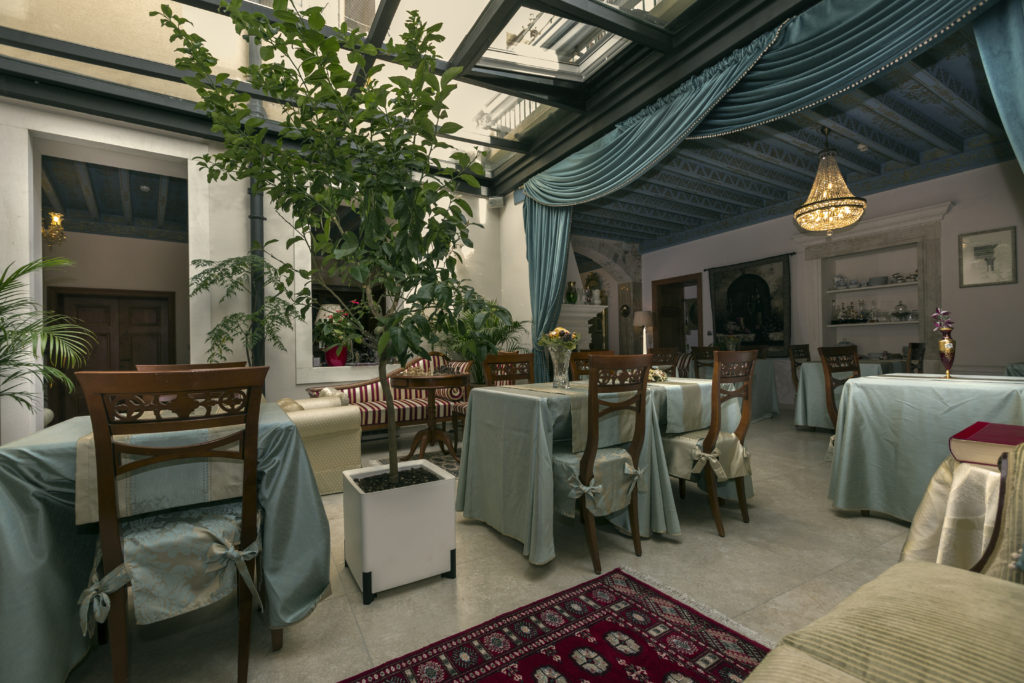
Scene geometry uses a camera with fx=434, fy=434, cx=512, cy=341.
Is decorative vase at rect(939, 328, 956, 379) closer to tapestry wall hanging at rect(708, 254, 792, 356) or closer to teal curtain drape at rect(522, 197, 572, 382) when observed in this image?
teal curtain drape at rect(522, 197, 572, 382)

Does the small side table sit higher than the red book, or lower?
lower

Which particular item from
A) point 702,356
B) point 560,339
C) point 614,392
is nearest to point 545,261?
point 560,339

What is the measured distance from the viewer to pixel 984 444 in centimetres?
114

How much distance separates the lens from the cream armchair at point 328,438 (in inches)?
120

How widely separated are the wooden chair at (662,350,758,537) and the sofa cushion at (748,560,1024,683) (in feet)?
5.12

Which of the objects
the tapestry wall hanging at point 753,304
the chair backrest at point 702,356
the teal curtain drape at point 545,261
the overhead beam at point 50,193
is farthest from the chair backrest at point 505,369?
the overhead beam at point 50,193

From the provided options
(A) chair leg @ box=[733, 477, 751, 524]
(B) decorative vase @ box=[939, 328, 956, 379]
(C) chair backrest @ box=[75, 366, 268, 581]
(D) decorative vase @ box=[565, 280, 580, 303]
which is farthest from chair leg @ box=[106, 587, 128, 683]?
(D) decorative vase @ box=[565, 280, 580, 303]

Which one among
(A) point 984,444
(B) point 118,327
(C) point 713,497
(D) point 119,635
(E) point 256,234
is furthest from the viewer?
(B) point 118,327

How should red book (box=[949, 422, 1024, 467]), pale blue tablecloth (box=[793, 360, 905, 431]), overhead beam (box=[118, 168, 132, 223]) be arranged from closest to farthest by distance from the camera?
red book (box=[949, 422, 1024, 467])
pale blue tablecloth (box=[793, 360, 905, 431])
overhead beam (box=[118, 168, 132, 223])

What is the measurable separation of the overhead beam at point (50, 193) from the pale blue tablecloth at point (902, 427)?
7947 millimetres

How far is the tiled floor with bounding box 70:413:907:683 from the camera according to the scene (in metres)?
1.45

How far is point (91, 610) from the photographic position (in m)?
1.24

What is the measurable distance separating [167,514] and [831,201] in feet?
17.8

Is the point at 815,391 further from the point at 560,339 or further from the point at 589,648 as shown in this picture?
the point at 589,648
